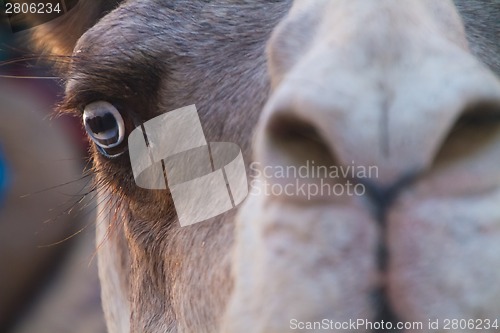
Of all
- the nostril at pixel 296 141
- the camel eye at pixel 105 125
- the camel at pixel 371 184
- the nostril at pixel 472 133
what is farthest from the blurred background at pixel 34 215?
the nostril at pixel 472 133

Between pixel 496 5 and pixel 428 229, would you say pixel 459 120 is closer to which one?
pixel 428 229

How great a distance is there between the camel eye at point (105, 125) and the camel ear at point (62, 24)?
0.56 m

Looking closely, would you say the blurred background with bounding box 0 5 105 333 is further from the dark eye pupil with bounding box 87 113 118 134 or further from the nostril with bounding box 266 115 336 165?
the nostril with bounding box 266 115 336 165

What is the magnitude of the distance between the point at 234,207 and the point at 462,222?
1.95 ft

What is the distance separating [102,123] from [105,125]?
0.01 metres

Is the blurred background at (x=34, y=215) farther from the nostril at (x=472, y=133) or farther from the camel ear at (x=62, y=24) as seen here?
the nostril at (x=472, y=133)

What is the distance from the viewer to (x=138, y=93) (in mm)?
2035

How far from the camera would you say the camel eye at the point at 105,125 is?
206cm

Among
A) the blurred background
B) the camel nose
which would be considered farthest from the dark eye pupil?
the blurred background

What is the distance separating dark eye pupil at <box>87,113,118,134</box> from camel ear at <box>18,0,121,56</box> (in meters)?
0.58

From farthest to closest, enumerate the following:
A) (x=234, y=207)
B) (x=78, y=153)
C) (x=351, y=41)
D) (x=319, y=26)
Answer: (x=78, y=153) < (x=234, y=207) < (x=319, y=26) < (x=351, y=41)

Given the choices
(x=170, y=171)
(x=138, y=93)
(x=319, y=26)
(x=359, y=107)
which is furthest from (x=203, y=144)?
(x=359, y=107)

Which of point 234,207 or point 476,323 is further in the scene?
point 234,207

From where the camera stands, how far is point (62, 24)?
9.01 feet
